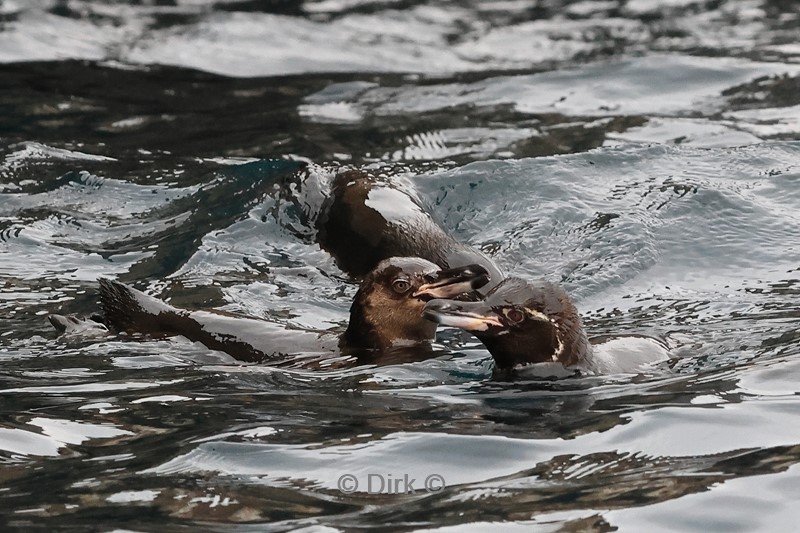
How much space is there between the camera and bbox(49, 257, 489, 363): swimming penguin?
279 inches

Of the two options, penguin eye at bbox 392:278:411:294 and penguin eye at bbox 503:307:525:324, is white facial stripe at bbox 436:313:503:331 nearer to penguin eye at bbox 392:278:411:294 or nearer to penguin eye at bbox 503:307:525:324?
penguin eye at bbox 503:307:525:324

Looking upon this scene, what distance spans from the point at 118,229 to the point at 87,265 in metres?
0.76

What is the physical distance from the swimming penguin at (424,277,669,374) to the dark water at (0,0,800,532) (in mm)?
158

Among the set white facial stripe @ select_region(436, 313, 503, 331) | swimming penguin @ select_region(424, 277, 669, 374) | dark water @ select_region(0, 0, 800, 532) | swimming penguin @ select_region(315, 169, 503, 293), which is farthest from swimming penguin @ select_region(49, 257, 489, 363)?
swimming penguin @ select_region(315, 169, 503, 293)

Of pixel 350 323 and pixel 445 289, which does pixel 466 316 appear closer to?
pixel 445 289

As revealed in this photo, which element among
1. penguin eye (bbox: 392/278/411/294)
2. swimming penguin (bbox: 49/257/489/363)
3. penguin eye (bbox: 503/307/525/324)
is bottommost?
swimming penguin (bbox: 49/257/489/363)

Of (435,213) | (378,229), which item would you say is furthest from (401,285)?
(435,213)

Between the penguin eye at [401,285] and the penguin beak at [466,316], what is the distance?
2.89 ft

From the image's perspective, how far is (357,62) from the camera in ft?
47.8

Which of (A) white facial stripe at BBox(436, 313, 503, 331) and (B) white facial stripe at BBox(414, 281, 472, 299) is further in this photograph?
(B) white facial stripe at BBox(414, 281, 472, 299)

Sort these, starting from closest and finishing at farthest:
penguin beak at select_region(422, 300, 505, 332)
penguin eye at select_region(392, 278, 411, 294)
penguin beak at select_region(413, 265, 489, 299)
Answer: penguin beak at select_region(422, 300, 505, 332) → penguin beak at select_region(413, 265, 489, 299) → penguin eye at select_region(392, 278, 411, 294)

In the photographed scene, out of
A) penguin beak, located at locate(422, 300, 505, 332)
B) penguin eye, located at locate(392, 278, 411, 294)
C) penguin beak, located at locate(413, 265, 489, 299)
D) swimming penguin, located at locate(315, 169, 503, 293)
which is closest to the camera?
penguin beak, located at locate(422, 300, 505, 332)

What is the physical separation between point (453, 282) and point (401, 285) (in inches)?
12.6

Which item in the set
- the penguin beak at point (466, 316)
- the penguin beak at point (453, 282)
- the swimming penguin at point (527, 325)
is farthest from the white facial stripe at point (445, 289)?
the penguin beak at point (466, 316)
